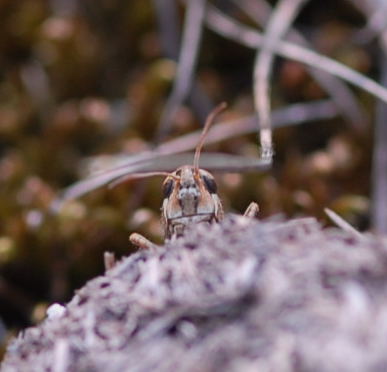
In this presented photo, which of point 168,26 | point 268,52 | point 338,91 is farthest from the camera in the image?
point 168,26

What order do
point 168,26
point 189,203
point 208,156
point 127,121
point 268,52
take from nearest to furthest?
point 189,203 < point 208,156 < point 268,52 < point 127,121 < point 168,26

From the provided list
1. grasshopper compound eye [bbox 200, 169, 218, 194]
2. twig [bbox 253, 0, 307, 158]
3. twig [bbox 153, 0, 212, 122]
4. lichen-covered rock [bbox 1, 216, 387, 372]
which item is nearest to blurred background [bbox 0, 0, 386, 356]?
twig [bbox 153, 0, 212, 122]

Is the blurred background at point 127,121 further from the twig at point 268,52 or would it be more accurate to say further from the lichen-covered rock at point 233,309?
the lichen-covered rock at point 233,309

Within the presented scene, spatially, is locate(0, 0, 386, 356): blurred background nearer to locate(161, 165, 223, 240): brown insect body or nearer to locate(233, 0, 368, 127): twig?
locate(233, 0, 368, 127): twig

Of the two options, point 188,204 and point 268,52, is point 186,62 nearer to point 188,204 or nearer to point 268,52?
point 268,52

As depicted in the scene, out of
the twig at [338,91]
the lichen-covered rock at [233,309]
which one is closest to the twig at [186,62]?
the twig at [338,91]

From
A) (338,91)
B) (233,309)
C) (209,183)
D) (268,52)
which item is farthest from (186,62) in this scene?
(233,309)

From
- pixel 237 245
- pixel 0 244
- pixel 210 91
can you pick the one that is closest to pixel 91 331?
pixel 237 245
